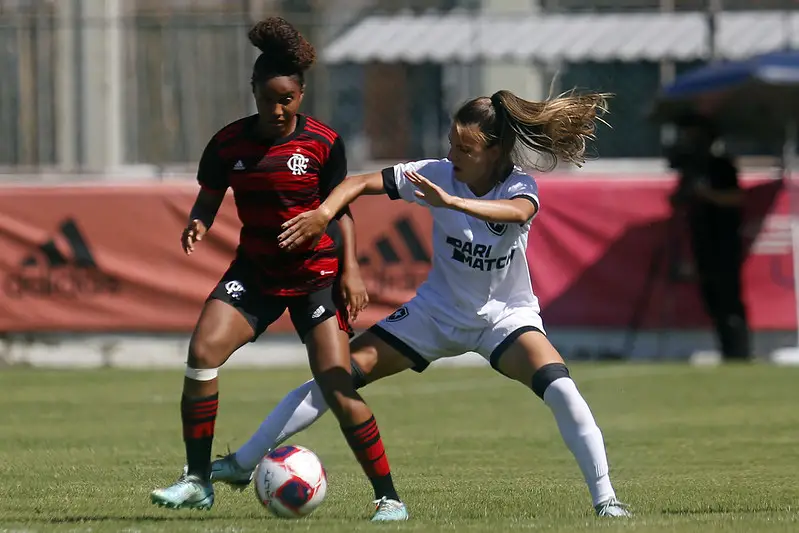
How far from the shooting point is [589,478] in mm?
6500

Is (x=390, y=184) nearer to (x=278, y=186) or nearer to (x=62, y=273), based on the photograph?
(x=278, y=186)

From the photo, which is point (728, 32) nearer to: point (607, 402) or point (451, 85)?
point (451, 85)

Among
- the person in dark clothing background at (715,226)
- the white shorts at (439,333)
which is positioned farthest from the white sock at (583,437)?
the person in dark clothing background at (715,226)

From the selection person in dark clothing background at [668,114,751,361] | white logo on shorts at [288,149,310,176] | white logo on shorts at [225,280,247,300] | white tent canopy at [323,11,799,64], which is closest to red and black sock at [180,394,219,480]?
white logo on shorts at [225,280,247,300]

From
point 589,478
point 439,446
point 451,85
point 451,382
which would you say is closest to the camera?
point 589,478

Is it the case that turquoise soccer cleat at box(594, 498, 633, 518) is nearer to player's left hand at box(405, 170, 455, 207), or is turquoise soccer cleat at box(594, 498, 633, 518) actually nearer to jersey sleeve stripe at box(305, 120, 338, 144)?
player's left hand at box(405, 170, 455, 207)

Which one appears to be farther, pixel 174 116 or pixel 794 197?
pixel 174 116

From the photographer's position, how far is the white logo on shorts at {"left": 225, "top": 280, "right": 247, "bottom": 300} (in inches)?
270

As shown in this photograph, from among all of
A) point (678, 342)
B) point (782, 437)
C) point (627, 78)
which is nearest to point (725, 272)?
point (678, 342)

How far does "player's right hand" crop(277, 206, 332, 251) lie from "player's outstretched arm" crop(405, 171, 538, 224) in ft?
1.28

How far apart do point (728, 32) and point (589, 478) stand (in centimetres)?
1293

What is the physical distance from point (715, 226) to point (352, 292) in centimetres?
1059

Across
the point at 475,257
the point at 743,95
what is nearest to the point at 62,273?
the point at 743,95

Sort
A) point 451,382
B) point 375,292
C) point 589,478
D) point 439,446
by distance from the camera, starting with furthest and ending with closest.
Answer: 1. point 375,292
2. point 451,382
3. point 439,446
4. point 589,478
